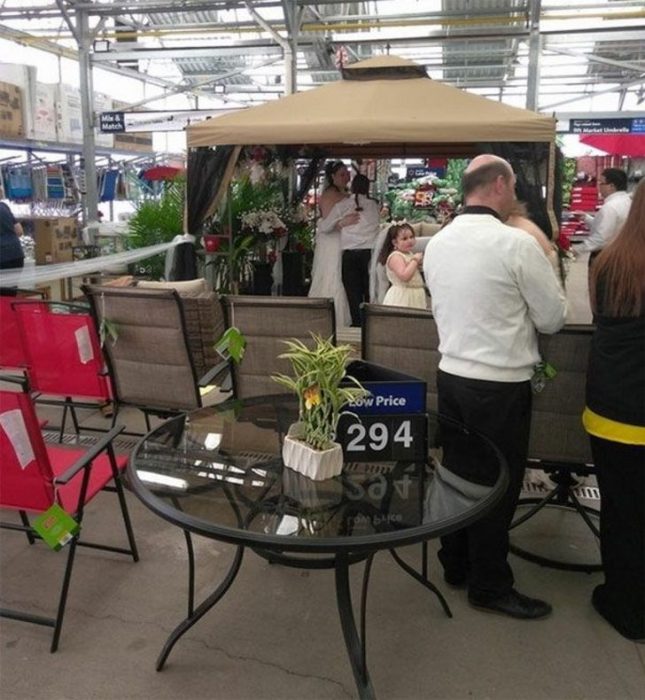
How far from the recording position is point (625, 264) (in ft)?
6.63

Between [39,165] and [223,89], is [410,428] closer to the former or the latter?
[39,165]

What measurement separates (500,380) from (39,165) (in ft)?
29.0

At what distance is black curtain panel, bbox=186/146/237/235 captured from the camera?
4973 millimetres

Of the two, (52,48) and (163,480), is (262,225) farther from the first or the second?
(52,48)

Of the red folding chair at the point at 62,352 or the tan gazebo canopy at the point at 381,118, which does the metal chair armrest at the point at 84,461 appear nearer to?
the red folding chair at the point at 62,352

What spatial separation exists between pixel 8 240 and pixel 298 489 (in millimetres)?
5375

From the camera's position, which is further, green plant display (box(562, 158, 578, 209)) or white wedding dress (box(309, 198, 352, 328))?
green plant display (box(562, 158, 578, 209))

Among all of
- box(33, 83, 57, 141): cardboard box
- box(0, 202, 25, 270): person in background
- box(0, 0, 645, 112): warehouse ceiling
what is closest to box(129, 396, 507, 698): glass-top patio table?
box(0, 202, 25, 270): person in background

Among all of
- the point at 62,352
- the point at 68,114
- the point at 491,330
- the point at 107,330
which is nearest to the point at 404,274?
the point at 107,330

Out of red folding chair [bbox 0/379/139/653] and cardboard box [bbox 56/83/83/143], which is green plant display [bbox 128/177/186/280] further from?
red folding chair [bbox 0/379/139/653]

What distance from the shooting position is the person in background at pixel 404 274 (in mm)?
4441

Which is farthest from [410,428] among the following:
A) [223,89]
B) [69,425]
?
[223,89]

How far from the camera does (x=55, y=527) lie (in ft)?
6.59

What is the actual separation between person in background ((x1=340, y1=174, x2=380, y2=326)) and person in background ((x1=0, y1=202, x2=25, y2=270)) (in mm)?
3014
